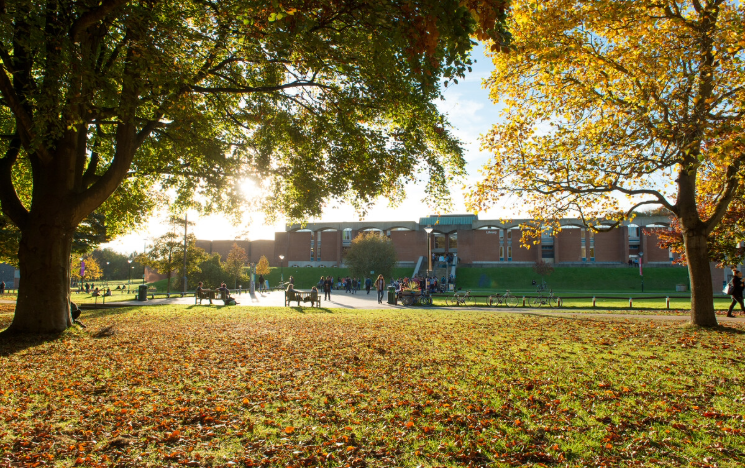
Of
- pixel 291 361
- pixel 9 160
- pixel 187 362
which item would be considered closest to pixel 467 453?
pixel 291 361

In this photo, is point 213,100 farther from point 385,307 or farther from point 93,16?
point 385,307

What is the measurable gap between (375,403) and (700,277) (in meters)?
10.3

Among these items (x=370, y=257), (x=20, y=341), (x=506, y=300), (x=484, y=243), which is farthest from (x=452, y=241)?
(x=20, y=341)

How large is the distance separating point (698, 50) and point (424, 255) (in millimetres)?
55863

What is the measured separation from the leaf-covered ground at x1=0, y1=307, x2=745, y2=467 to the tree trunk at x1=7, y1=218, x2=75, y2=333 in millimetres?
880

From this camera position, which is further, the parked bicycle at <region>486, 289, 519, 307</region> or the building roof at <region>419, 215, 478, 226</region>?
the building roof at <region>419, 215, 478, 226</region>

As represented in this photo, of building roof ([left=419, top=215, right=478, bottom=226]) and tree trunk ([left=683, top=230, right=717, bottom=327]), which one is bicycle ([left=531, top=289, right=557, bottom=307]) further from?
building roof ([left=419, top=215, right=478, bottom=226])

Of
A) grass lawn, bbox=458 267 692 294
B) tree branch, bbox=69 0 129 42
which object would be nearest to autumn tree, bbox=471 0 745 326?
tree branch, bbox=69 0 129 42

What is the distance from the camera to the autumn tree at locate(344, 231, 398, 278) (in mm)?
49938

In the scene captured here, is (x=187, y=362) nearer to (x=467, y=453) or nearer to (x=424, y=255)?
(x=467, y=453)

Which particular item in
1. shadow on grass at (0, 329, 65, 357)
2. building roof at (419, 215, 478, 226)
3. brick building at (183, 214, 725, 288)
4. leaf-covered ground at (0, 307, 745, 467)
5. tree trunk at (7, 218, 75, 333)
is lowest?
shadow on grass at (0, 329, 65, 357)

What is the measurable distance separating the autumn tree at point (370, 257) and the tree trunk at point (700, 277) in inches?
1554

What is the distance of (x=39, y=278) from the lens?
31.7 feet

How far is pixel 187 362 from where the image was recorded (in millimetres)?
7211
